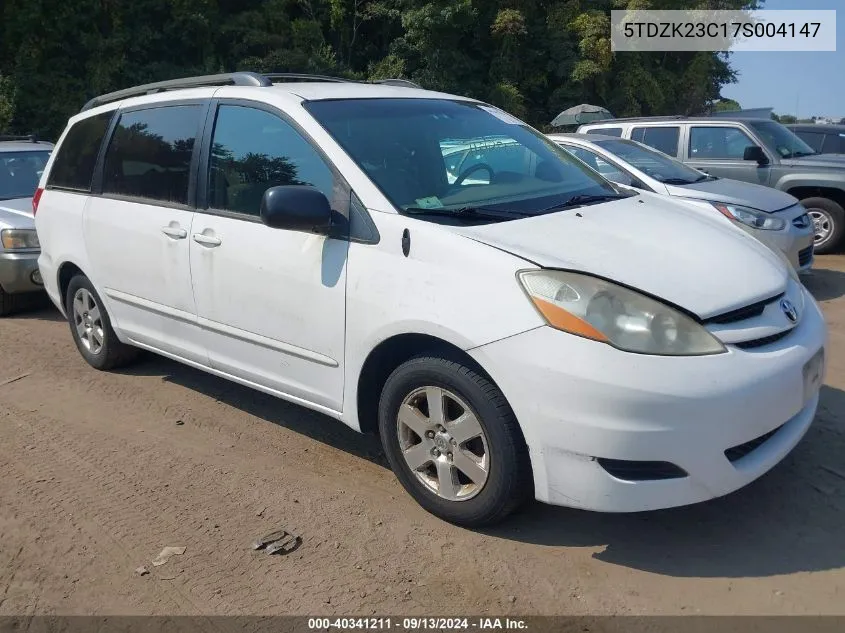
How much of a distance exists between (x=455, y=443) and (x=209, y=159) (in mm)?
2101

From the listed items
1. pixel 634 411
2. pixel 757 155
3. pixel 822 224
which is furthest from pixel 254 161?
pixel 822 224

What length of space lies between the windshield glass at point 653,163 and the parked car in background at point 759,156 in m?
1.75

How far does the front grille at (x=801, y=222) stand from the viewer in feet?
24.1

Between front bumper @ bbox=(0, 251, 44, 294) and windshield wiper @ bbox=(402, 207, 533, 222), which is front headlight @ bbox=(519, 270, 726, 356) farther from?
front bumper @ bbox=(0, 251, 44, 294)

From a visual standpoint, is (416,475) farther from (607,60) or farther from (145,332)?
(607,60)

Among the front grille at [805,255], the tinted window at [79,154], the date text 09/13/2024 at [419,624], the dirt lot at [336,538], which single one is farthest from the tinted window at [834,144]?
the date text 09/13/2024 at [419,624]

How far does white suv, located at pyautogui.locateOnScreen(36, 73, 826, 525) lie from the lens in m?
2.79

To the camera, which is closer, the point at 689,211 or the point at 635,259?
the point at 635,259

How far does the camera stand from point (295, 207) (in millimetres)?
3340

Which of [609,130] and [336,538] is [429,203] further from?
[609,130]

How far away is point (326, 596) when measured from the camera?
288 centimetres

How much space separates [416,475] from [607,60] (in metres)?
25.7

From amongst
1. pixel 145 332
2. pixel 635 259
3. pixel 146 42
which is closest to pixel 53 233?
pixel 145 332

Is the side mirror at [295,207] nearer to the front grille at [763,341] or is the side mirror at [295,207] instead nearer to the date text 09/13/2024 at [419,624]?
the date text 09/13/2024 at [419,624]
